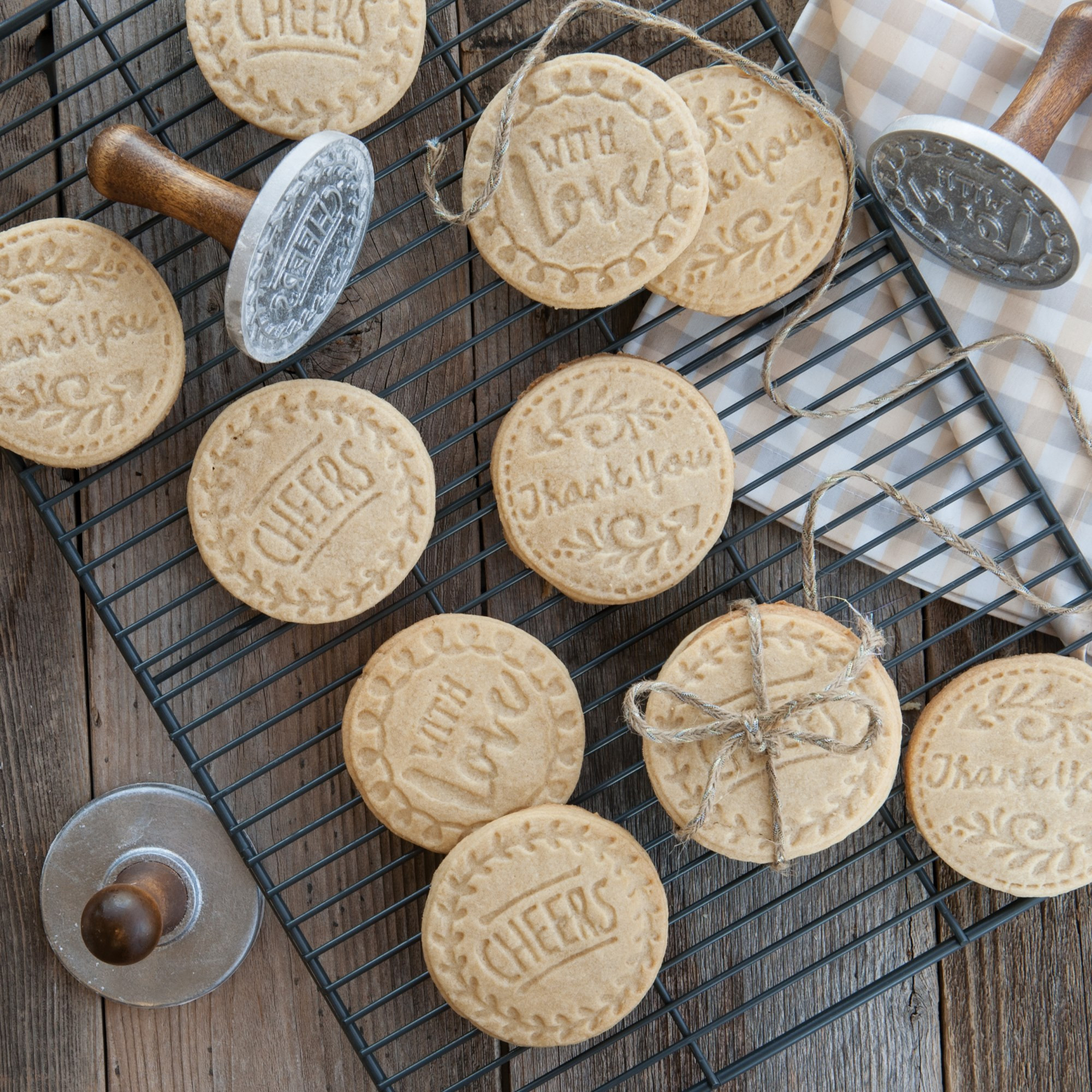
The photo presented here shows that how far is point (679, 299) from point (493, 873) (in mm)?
687

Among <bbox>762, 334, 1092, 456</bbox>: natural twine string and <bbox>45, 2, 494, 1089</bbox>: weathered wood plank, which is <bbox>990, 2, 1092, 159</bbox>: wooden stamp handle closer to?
<bbox>762, 334, 1092, 456</bbox>: natural twine string

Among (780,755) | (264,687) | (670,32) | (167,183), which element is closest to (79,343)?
(167,183)

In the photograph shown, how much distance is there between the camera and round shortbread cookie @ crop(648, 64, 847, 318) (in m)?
1.16

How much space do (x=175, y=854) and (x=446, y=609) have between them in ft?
1.47

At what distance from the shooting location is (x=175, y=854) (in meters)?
1.26

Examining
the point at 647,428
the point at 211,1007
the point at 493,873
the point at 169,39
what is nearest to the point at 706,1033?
the point at 493,873

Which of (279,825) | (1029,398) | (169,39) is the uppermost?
(169,39)

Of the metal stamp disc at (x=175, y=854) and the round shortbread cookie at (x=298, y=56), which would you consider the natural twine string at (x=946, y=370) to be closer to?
the round shortbread cookie at (x=298, y=56)

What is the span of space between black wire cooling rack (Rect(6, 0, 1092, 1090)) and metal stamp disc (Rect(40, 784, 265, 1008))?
0.05 meters

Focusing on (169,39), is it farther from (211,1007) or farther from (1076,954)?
(1076,954)

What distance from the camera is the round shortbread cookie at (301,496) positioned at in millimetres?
1148

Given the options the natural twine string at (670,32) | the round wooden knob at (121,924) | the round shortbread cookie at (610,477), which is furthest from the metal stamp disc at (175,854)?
the natural twine string at (670,32)

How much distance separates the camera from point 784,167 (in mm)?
1161

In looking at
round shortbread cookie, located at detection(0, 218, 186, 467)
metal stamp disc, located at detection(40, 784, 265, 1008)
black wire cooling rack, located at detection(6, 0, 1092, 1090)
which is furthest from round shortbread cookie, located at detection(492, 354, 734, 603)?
metal stamp disc, located at detection(40, 784, 265, 1008)
